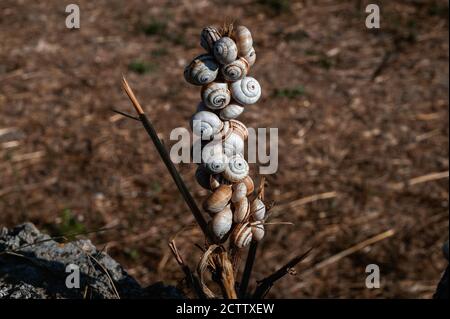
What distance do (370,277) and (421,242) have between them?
1.75 ft

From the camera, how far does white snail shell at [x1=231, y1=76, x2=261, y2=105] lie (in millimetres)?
1894

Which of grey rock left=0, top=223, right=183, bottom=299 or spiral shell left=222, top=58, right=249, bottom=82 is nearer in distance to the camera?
spiral shell left=222, top=58, right=249, bottom=82

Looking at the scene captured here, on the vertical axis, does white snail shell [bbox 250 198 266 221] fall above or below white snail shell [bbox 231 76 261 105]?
below

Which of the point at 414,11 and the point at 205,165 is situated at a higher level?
the point at 414,11

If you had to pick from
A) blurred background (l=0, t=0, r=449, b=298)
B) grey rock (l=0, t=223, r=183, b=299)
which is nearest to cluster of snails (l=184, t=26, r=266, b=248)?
grey rock (l=0, t=223, r=183, b=299)

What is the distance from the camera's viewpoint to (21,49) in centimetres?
664

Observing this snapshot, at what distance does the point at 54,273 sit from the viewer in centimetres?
257

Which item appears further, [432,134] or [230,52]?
[432,134]

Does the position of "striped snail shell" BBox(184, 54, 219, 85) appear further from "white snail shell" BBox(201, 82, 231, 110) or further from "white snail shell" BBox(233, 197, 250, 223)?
"white snail shell" BBox(233, 197, 250, 223)

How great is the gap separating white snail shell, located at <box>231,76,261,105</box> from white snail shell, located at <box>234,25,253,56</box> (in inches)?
3.4

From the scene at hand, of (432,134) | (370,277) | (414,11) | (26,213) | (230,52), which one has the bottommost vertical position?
(370,277)

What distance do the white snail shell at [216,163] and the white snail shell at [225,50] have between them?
0.93ft
